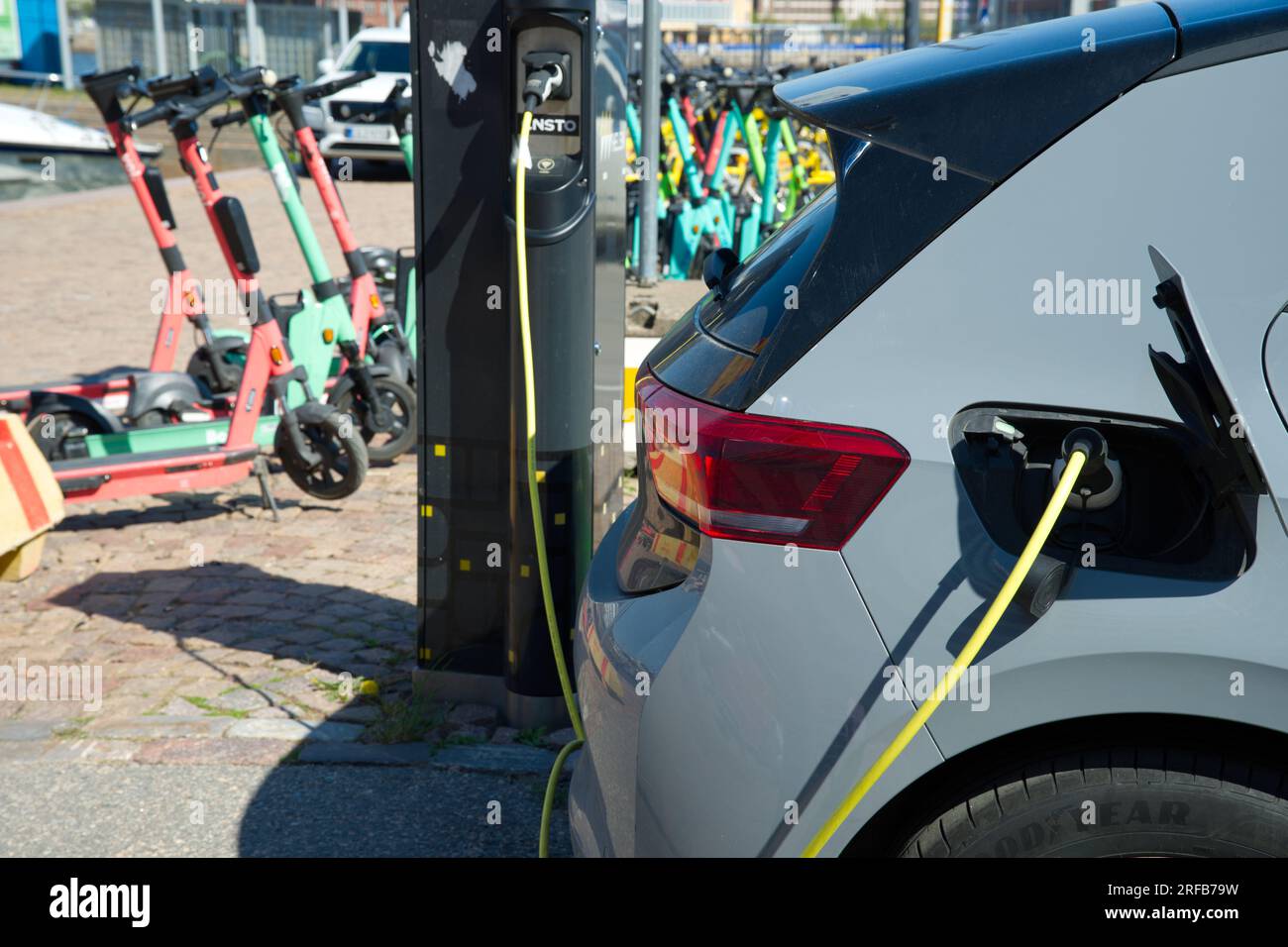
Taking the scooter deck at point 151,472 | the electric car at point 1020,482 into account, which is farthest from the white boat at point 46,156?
the electric car at point 1020,482

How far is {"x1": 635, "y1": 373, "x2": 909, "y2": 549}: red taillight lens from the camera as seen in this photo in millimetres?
1979

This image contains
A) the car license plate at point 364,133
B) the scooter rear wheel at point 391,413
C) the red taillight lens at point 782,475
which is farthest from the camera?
the car license plate at point 364,133

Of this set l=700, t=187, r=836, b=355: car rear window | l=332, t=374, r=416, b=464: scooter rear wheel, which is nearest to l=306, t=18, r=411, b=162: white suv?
l=332, t=374, r=416, b=464: scooter rear wheel

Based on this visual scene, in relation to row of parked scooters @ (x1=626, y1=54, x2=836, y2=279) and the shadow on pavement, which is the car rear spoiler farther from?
row of parked scooters @ (x1=626, y1=54, x2=836, y2=279)

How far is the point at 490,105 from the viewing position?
3.96 meters

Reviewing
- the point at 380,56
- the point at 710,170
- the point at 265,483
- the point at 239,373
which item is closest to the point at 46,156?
the point at 380,56

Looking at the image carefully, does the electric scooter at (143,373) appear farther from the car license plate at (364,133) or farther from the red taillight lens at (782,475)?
the car license plate at (364,133)

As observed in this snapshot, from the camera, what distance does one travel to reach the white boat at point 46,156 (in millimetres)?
15812

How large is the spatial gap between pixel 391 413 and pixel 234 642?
8.45ft

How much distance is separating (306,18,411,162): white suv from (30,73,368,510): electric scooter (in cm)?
1327

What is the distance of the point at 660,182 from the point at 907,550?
11.9 meters

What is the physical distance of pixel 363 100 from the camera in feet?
74.0

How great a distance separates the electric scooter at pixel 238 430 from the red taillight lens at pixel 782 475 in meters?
4.21
